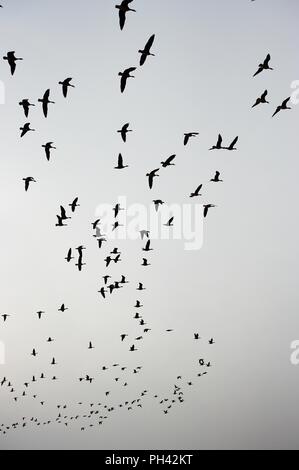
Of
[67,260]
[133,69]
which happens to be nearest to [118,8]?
[133,69]

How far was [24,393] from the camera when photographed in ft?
194

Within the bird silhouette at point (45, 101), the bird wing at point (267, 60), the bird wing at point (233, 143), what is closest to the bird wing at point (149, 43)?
the bird silhouette at point (45, 101)

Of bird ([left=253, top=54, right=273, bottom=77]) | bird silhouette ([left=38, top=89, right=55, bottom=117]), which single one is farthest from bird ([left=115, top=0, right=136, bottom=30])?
bird ([left=253, top=54, right=273, bottom=77])

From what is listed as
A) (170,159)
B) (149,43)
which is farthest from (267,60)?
(170,159)

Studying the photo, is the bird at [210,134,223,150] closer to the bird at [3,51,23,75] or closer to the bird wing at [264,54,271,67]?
the bird wing at [264,54,271,67]

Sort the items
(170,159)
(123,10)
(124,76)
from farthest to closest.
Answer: (170,159)
(124,76)
(123,10)

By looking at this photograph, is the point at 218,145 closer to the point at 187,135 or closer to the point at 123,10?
the point at 187,135

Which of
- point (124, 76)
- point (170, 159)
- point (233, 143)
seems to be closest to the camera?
point (124, 76)

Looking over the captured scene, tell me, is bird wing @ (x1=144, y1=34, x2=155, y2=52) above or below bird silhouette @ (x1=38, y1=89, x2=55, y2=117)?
above

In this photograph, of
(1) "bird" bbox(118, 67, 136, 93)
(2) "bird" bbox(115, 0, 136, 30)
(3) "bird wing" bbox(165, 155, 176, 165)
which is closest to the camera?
(2) "bird" bbox(115, 0, 136, 30)

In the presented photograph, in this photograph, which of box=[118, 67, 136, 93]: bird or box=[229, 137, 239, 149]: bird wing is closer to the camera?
box=[118, 67, 136, 93]: bird

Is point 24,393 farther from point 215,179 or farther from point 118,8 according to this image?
point 118,8

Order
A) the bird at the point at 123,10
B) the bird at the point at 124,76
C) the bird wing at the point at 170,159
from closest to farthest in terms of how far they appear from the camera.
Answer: the bird at the point at 123,10, the bird at the point at 124,76, the bird wing at the point at 170,159

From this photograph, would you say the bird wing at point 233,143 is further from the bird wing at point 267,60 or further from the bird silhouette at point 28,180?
the bird silhouette at point 28,180
